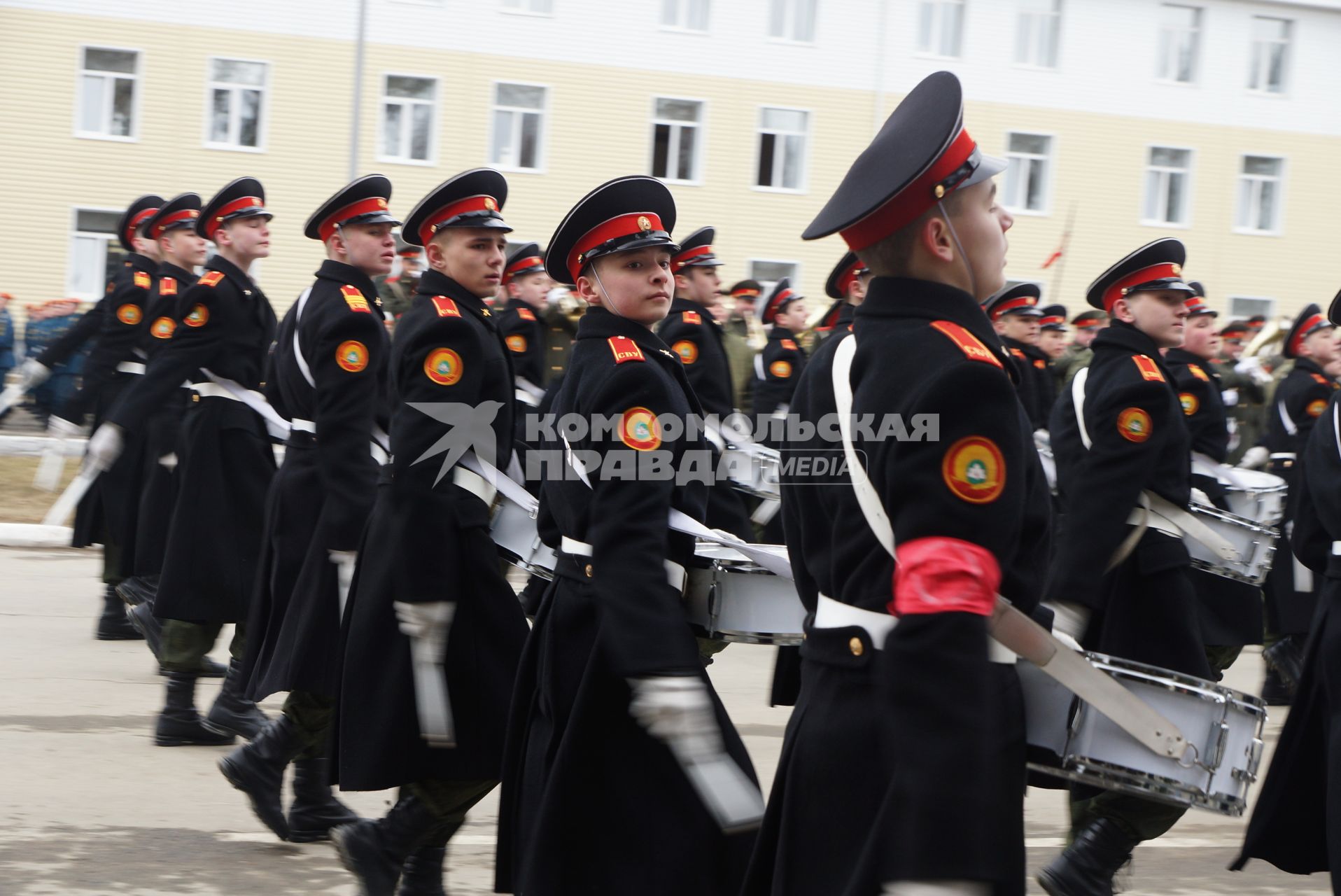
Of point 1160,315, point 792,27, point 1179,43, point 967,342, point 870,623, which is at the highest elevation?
point 1179,43

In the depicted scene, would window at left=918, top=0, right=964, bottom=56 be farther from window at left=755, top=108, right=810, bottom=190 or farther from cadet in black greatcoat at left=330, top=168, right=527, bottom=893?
cadet in black greatcoat at left=330, top=168, right=527, bottom=893

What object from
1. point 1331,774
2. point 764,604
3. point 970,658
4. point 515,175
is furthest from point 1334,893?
point 515,175

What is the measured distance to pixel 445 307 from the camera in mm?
4723

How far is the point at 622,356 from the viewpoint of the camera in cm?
392

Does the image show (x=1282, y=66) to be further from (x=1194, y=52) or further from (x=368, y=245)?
(x=368, y=245)

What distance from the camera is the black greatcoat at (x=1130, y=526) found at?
5520mm

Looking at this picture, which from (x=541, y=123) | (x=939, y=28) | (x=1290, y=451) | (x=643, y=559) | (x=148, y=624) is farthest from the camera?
(x=939, y=28)

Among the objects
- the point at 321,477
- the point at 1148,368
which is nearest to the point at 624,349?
the point at 321,477

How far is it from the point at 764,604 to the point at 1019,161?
28413 mm

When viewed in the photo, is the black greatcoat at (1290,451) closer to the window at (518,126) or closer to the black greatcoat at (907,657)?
the black greatcoat at (907,657)

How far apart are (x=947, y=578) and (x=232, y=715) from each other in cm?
482

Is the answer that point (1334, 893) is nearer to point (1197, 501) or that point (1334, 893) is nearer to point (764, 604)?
point (764, 604)

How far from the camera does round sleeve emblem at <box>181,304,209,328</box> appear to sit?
Result: 23.5ft

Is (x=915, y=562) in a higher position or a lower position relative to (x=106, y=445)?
higher
